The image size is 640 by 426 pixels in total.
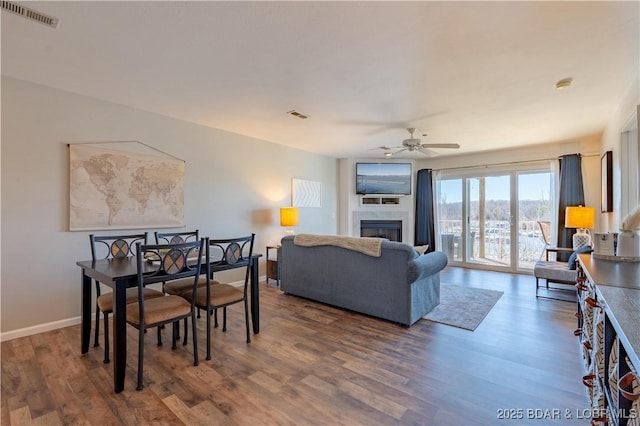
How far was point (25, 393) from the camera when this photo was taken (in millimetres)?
1915

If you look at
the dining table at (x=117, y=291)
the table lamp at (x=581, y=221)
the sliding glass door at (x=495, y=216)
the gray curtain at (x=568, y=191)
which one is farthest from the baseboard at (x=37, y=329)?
the gray curtain at (x=568, y=191)

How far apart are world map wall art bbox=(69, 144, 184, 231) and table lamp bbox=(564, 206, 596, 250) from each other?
5746mm

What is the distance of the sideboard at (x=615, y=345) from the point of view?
2.97 ft

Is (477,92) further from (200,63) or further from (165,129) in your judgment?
(165,129)

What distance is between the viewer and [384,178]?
6.62m

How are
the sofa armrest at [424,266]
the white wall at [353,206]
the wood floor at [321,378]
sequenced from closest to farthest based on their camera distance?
the wood floor at [321,378], the sofa armrest at [424,266], the white wall at [353,206]

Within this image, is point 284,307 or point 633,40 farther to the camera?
point 284,307

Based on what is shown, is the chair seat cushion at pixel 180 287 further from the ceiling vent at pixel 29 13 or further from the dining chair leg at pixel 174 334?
the ceiling vent at pixel 29 13

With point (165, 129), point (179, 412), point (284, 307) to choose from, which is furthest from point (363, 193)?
point (179, 412)

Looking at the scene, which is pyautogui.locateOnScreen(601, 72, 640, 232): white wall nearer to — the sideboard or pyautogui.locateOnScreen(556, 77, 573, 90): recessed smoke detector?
pyautogui.locateOnScreen(556, 77, 573, 90): recessed smoke detector

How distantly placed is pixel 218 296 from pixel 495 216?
566 cm

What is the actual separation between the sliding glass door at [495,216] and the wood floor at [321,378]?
9.81 ft

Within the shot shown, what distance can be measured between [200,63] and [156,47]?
0.34 m

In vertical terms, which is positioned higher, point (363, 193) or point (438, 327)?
point (363, 193)
